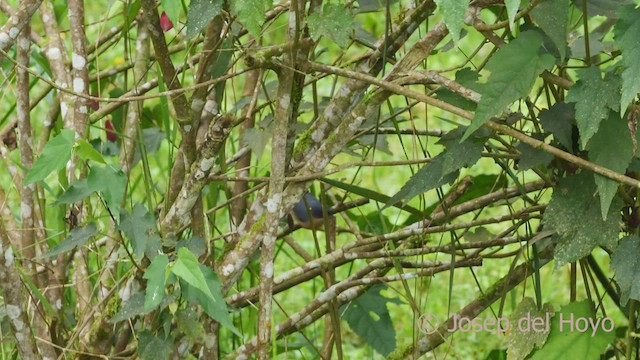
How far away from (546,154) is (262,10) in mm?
533

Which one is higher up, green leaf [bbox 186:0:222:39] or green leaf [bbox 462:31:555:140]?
green leaf [bbox 186:0:222:39]

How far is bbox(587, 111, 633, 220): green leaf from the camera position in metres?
1.50

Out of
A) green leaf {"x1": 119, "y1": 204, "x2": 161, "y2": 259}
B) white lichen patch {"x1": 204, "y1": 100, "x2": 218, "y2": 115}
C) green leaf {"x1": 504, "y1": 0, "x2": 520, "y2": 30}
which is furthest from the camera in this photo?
white lichen patch {"x1": 204, "y1": 100, "x2": 218, "y2": 115}

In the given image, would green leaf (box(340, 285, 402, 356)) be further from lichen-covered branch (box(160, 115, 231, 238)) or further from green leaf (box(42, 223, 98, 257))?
green leaf (box(42, 223, 98, 257))

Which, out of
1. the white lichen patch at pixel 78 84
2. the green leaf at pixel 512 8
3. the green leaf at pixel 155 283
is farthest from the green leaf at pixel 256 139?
the green leaf at pixel 512 8

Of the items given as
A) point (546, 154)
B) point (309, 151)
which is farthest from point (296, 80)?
point (546, 154)

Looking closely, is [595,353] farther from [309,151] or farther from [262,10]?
[262,10]

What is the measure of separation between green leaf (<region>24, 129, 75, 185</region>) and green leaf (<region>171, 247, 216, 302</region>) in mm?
233

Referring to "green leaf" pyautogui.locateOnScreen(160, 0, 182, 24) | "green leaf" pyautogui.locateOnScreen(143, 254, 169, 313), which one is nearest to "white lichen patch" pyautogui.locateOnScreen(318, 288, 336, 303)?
"green leaf" pyautogui.locateOnScreen(143, 254, 169, 313)

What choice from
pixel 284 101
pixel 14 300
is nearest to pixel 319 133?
pixel 284 101

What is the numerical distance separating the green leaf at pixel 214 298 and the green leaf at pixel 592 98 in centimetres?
60

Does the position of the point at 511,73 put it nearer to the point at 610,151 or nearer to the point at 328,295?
the point at 610,151

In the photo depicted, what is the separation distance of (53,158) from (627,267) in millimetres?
925

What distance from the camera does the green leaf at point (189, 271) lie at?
1386mm
